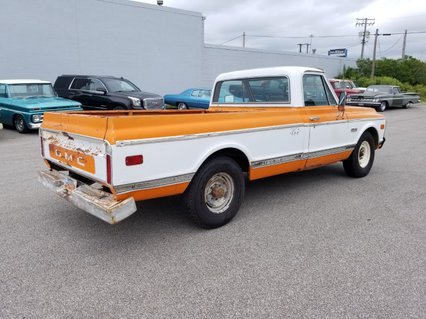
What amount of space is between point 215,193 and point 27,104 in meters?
8.92

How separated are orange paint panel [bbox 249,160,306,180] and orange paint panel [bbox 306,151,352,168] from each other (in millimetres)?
197

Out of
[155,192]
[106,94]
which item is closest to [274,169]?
[155,192]

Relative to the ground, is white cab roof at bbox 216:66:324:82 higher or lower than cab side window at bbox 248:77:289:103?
higher

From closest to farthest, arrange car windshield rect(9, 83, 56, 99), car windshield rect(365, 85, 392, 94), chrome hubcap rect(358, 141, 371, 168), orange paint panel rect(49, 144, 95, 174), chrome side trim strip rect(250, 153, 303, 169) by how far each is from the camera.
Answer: orange paint panel rect(49, 144, 95, 174)
chrome side trim strip rect(250, 153, 303, 169)
chrome hubcap rect(358, 141, 371, 168)
car windshield rect(9, 83, 56, 99)
car windshield rect(365, 85, 392, 94)

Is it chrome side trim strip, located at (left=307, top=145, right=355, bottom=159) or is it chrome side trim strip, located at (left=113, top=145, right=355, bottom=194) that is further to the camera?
chrome side trim strip, located at (left=307, top=145, right=355, bottom=159)

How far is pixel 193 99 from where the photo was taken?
17.9 meters

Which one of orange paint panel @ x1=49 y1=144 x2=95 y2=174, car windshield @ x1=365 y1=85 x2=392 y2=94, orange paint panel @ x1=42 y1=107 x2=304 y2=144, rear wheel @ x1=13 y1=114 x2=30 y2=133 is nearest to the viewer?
orange paint panel @ x1=42 y1=107 x2=304 y2=144

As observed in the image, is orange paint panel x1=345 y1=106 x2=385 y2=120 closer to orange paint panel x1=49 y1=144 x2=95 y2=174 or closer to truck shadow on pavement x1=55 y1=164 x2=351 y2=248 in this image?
truck shadow on pavement x1=55 y1=164 x2=351 y2=248

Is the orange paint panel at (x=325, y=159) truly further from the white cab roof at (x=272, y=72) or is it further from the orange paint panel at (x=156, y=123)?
the white cab roof at (x=272, y=72)

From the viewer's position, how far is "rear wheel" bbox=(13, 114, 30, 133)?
1106 cm

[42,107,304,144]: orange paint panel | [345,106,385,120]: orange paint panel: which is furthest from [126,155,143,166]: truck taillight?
[345,106,385,120]: orange paint panel

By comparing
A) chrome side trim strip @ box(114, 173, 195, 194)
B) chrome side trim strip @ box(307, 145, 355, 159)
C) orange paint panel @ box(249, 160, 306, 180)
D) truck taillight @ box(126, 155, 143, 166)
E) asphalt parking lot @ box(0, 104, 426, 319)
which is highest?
truck taillight @ box(126, 155, 143, 166)

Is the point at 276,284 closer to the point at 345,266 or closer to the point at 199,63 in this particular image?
the point at 345,266

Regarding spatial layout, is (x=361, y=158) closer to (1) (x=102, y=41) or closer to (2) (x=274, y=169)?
(2) (x=274, y=169)
